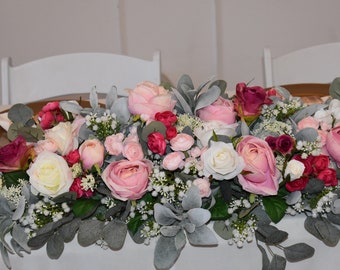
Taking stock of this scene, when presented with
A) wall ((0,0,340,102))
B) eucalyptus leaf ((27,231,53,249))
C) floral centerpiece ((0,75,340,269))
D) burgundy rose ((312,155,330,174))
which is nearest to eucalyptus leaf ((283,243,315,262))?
floral centerpiece ((0,75,340,269))

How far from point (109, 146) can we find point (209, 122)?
14cm

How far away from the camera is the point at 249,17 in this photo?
8.77 ft

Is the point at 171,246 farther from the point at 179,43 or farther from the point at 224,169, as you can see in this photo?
the point at 179,43

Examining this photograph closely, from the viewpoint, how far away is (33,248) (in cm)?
77

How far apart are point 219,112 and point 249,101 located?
5cm

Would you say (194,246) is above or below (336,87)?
below

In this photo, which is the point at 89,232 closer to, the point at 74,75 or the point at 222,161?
the point at 222,161

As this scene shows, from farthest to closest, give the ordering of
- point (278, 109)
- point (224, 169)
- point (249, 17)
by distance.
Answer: point (249, 17) → point (278, 109) → point (224, 169)

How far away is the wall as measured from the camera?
8.70 feet

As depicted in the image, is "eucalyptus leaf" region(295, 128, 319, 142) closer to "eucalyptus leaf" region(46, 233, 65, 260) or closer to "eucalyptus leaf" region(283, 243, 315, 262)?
"eucalyptus leaf" region(283, 243, 315, 262)

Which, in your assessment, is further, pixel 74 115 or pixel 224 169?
pixel 74 115

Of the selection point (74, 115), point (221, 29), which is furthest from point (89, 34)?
point (74, 115)

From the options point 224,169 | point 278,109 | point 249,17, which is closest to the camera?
point 224,169

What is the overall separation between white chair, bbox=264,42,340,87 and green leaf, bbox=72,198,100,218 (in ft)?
3.72
